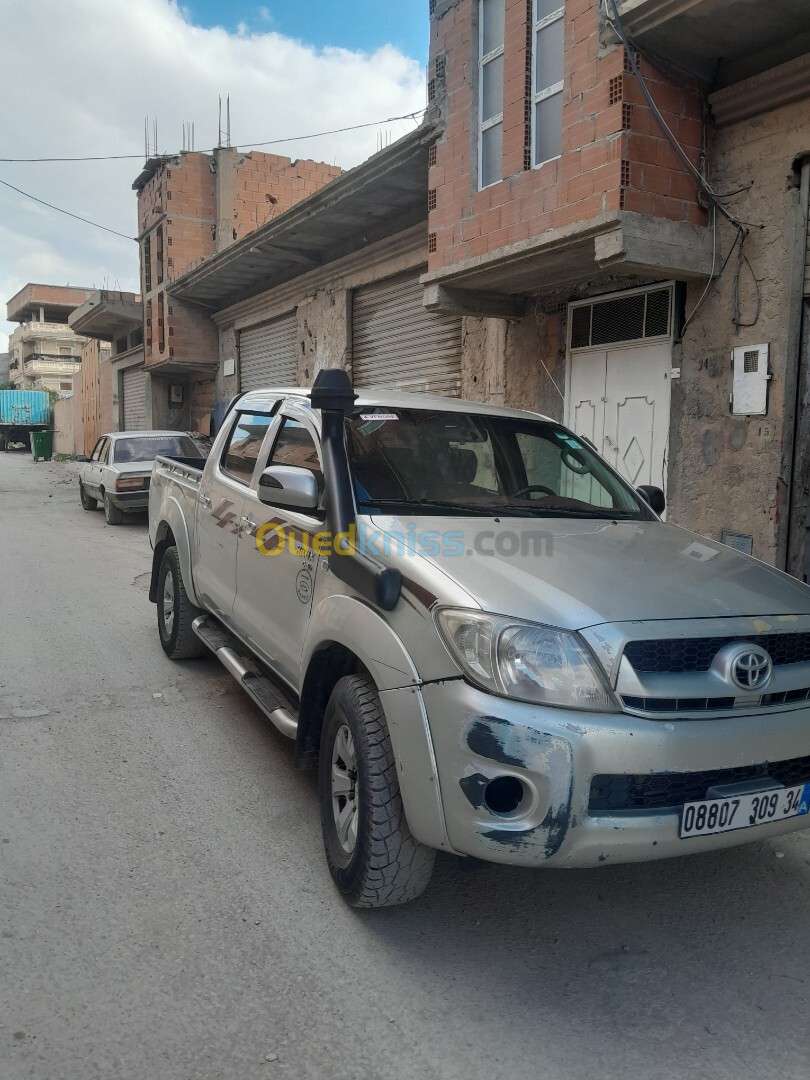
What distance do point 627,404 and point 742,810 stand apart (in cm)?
628

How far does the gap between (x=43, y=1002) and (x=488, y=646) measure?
1595 millimetres

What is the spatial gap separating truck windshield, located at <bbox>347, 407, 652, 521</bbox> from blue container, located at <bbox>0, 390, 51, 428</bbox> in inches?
1822

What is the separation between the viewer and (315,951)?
2598 mm

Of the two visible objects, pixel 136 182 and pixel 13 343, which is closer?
pixel 136 182

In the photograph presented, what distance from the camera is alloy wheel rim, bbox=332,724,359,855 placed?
2.85 m

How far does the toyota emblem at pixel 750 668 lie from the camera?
7.99 feet

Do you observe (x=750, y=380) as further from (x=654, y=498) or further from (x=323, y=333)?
(x=323, y=333)

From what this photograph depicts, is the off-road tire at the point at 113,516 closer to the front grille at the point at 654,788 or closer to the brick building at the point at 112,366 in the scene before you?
the brick building at the point at 112,366

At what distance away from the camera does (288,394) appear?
4.29 m

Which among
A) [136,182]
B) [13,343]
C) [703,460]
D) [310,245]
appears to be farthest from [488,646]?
[13,343]

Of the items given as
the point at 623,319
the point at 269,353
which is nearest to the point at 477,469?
the point at 623,319

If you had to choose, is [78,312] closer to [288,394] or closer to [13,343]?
[288,394]

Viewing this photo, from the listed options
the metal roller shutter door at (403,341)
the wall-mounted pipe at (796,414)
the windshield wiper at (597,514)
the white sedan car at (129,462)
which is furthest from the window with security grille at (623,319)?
the white sedan car at (129,462)

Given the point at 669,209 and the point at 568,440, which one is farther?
the point at 669,209
